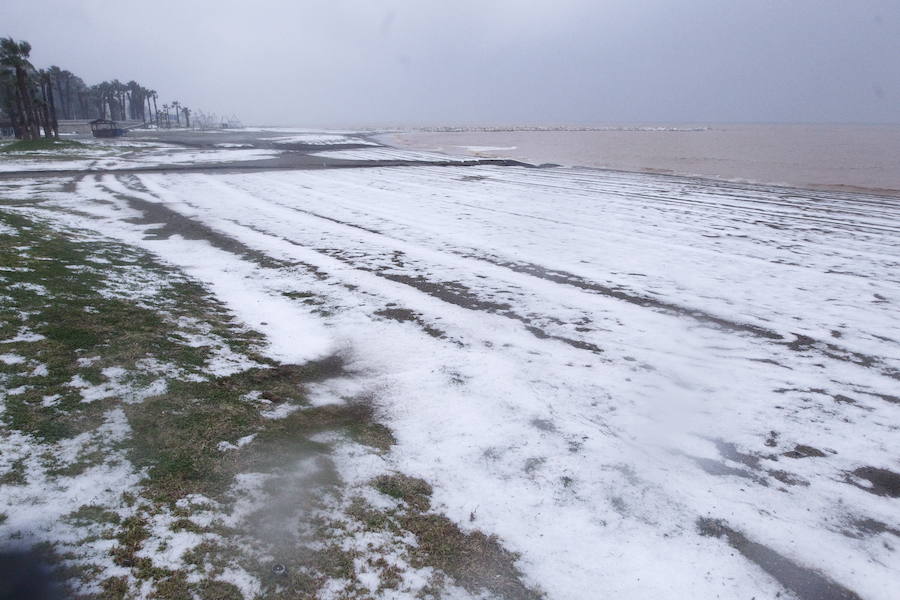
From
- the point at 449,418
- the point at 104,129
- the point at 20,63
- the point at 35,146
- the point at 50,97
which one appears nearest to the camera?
the point at 449,418

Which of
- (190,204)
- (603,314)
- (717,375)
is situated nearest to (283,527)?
(717,375)

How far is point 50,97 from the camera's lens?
60.5m

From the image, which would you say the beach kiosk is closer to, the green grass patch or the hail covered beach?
the green grass patch

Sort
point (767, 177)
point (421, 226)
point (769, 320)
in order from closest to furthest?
point (769, 320) < point (421, 226) < point (767, 177)

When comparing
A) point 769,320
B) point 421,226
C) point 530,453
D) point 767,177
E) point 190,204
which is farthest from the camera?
point 767,177

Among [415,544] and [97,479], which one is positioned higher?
[97,479]

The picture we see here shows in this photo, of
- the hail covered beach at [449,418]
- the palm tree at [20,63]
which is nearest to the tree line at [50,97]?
the palm tree at [20,63]

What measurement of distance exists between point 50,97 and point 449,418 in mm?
77213

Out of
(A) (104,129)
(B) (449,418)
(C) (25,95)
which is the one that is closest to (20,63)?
(C) (25,95)

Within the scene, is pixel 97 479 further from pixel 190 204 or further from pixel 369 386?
pixel 190 204

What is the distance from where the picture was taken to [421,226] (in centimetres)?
1518

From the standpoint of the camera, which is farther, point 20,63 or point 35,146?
point 20,63

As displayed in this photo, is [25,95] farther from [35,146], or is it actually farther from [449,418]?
[449,418]

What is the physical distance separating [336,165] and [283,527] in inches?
1329
